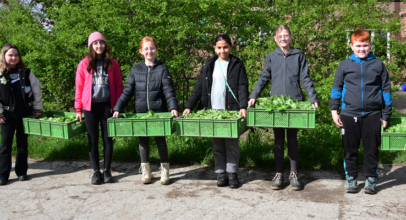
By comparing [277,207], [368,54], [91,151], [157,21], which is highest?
[157,21]

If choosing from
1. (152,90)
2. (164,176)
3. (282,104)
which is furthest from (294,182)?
(152,90)

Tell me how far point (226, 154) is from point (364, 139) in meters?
1.75

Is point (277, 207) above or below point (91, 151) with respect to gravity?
below

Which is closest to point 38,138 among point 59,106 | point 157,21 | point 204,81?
point 59,106

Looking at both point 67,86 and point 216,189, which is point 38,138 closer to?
point 67,86

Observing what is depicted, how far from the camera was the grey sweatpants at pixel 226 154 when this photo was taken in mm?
5281

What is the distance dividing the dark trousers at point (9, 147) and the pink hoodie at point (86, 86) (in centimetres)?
103

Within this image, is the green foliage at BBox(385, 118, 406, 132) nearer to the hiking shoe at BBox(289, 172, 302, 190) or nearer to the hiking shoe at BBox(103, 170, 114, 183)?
the hiking shoe at BBox(289, 172, 302, 190)

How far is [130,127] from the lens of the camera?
5.02 metres

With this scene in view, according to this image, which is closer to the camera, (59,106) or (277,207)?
(277,207)

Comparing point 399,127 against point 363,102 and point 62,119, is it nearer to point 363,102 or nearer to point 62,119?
point 363,102

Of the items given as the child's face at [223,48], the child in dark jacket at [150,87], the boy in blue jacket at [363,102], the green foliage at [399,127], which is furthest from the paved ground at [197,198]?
the child's face at [223,48]

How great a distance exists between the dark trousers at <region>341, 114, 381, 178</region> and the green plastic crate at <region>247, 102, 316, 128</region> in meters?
0.63

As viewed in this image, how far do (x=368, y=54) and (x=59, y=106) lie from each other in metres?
5.74
